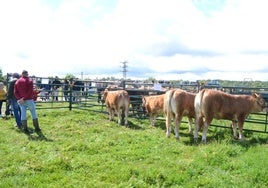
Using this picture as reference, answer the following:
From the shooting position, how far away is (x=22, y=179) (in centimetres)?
643

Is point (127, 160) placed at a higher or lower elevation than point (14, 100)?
lower

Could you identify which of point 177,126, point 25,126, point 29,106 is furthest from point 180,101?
point 25,126

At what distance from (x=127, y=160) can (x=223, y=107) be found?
3.68 metres

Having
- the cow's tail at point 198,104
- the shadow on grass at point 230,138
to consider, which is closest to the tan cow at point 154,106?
the shadow on grass at point 230,138

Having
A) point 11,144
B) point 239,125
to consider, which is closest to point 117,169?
point 11,144

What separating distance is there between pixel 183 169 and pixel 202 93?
3.26 meters

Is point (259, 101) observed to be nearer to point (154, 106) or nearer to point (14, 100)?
point (154, 106)

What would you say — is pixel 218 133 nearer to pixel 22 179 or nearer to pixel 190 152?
pixel 190 152

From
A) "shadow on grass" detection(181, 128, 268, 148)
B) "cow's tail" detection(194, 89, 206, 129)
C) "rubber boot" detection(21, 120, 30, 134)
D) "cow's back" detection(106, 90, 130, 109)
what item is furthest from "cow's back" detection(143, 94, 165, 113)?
"rubber boot" detection(21, 120, 30, 134)

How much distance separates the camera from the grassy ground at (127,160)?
6.41 m

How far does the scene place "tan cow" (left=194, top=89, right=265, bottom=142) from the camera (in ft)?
31.4

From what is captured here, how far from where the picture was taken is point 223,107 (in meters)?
9.79

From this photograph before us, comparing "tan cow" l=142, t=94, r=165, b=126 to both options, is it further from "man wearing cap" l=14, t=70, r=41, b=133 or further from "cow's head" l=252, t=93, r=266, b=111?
"man wearing cap" l=14, t=70, r=41, b=133

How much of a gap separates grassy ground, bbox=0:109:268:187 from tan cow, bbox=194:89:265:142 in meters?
0.61
